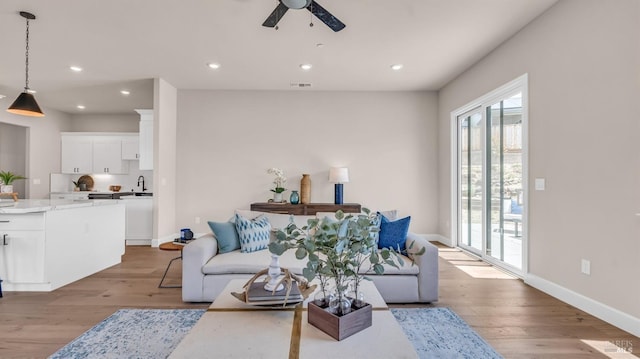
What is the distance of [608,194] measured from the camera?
2.51m

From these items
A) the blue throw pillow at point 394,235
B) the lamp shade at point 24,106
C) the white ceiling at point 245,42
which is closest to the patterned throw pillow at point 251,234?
the blue throw pillow at point 394,235

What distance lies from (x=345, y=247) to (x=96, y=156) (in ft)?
25.6

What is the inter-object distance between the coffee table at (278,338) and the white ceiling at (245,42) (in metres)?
2.81

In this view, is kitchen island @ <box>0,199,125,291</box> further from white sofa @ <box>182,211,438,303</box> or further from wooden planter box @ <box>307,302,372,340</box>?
wooden planter box @ <box>307,302,372,340</box>

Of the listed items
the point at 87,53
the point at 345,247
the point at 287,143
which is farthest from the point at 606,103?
the point at 87,53

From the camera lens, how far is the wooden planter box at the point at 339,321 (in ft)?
4.55

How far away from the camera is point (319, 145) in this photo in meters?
5.97

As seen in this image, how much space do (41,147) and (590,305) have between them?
982 cm

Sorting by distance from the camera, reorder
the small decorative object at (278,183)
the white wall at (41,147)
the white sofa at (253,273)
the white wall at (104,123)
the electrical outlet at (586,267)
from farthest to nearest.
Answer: the white wall at (104,123) → the white wall at (41,147) → the small decorative object at (278,183) → the white sofa at (253,273) → the electrical outlet at (586,267)

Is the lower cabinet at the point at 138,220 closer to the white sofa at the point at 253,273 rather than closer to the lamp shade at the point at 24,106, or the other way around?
the lamp shade at the point at 24,106

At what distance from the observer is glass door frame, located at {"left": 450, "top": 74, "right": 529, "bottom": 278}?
3488mm

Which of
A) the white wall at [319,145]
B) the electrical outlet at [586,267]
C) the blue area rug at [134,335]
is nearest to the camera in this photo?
the blue area rug at [134,335]

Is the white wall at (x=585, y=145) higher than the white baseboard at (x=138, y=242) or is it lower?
higher

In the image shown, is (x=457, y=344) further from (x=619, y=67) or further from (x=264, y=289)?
(x=619, y=67)
